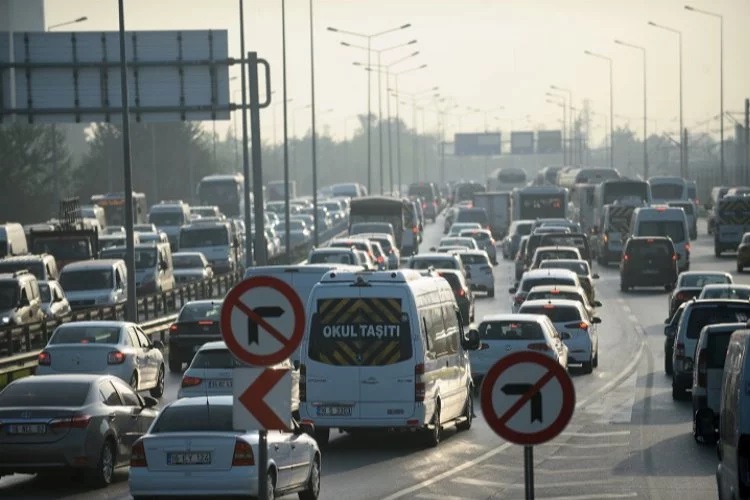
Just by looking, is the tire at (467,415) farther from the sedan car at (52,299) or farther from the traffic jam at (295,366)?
the sedan car at (52,299)

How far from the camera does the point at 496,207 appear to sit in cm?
10356

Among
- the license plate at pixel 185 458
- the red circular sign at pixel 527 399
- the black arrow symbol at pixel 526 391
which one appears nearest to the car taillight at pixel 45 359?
the license plate at pixel 185 458

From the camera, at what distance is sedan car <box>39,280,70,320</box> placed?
44.3 metres

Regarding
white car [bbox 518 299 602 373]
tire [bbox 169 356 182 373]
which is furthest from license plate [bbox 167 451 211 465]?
tire [bbox 169 356 182 373]

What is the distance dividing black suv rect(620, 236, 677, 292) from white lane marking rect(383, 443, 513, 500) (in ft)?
117

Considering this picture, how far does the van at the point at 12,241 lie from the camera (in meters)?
56.8

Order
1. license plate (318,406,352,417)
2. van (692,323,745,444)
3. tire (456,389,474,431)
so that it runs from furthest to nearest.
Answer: tire (456,389,474,431) < license plate (318,406,352,417) < van (692,323,745,444)

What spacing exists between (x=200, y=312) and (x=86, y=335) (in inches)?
241

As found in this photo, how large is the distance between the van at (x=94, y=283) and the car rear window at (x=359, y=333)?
83.2 ft

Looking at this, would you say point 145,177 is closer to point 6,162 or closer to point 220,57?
point 6,162

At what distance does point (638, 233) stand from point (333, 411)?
45043 mm

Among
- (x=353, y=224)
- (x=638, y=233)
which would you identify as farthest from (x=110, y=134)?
(x=638, y=233)

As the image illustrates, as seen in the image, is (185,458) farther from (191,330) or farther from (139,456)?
(191,330)

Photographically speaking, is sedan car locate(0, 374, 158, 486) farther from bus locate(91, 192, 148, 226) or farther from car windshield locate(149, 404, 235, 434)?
bus locate(91, 192, 148, 226)
